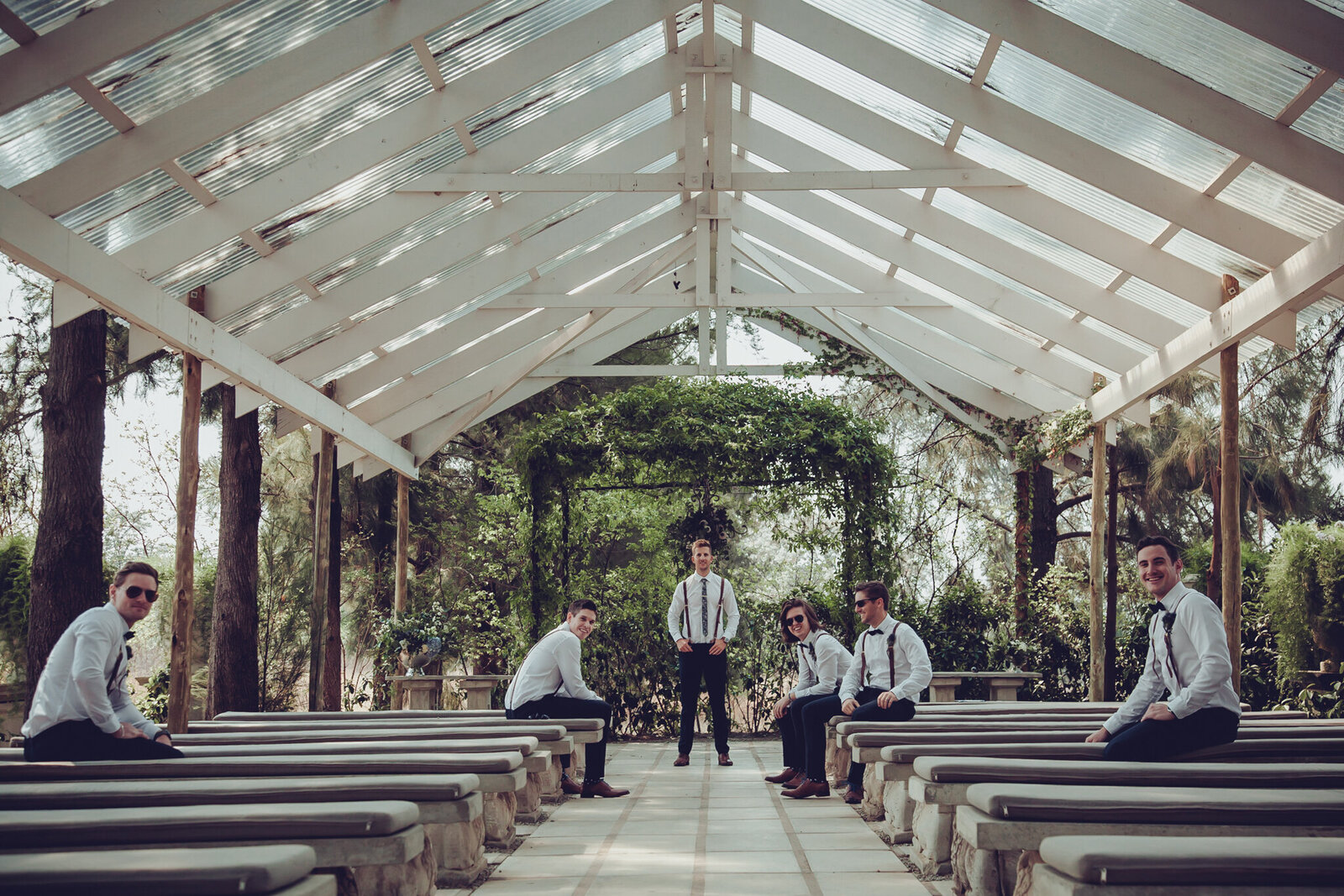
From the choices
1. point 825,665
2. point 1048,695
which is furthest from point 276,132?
point 1048,695

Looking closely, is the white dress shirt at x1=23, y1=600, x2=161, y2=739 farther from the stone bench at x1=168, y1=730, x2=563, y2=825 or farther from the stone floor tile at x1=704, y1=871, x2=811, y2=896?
the stone floor tile at x1=704, y1=871, x2=811, y2=896

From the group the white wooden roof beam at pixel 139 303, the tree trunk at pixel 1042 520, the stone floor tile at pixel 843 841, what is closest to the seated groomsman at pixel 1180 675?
the stone floor tile at pixel 843 841

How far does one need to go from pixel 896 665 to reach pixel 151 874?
420 centimetres

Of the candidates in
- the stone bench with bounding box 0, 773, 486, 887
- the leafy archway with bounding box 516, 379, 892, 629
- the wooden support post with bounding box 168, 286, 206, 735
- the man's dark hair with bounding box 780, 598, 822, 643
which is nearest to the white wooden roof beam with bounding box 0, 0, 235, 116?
the wooden support post with bounding box 168, 286, 206, 735

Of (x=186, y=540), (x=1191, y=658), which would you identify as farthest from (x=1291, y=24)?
(x=186, y=540)

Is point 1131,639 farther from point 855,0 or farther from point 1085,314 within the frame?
point 855,0

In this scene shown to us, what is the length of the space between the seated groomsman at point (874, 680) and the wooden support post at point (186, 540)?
3.81 metres

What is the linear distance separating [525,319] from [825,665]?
218 inches

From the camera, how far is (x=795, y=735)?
681 centimetres

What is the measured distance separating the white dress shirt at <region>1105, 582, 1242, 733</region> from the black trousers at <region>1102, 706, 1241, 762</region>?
0.04 m

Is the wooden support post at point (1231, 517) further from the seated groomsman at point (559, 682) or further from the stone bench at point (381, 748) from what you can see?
the stone bench at point (381, 748)

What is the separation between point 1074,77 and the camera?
20.8ft

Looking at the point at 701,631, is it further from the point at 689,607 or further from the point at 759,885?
the point at 759,885

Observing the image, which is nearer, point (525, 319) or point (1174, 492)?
point (525, 319)
